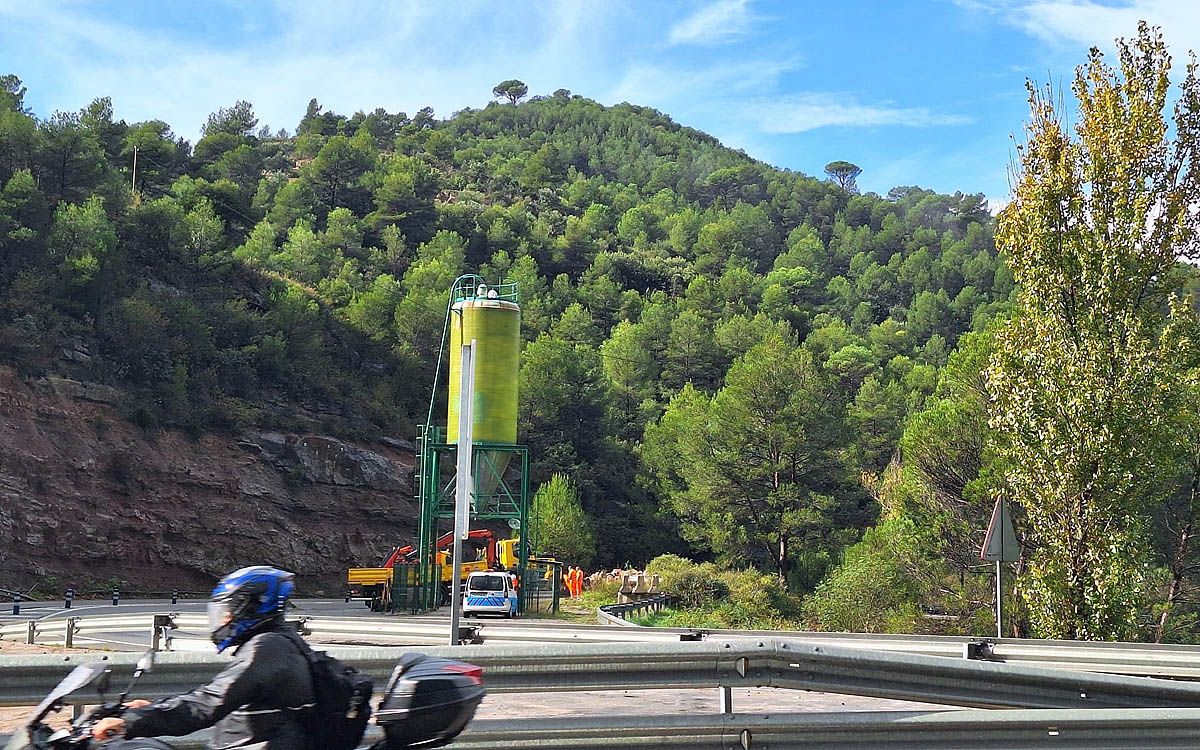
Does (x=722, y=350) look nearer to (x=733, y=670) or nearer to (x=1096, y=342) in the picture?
(x=1096, y=342)

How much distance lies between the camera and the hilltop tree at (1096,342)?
18.6m

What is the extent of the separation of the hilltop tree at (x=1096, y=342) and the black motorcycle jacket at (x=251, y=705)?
16.8 meters

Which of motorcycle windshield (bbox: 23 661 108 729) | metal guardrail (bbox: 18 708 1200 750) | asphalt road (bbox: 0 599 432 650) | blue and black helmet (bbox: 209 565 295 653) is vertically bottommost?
asphalt road (bbox: 0 599 432 650)

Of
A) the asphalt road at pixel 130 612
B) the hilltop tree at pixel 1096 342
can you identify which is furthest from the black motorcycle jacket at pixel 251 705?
the hilltop tree at pixel 1096 342

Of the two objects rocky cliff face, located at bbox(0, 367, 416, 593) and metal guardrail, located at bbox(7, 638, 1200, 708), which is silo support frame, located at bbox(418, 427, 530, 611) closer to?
rocky cliff face, located at bbox(0, 367, 416, 593)

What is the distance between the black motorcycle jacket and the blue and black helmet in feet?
0.39

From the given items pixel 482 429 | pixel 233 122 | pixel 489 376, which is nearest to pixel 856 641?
pixel 482 429

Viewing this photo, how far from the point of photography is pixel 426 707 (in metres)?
4.48

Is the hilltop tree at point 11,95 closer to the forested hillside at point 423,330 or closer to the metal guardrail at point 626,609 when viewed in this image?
the forested hillside at point 423,330

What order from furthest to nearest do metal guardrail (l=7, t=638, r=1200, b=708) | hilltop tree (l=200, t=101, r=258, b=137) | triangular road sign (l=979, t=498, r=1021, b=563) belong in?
hilltop tree (l=200, t=101, r=258, b=137)
triangular road sign (l=979, t=498, r=1021, b=563)
metal guardrail (l=7, t=638, r=1200, b=708)

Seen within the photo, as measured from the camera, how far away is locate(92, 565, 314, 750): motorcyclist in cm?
422

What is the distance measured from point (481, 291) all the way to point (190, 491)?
64.1 feet

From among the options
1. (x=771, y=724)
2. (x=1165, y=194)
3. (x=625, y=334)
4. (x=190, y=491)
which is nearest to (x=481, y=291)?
(x=190, y=491)

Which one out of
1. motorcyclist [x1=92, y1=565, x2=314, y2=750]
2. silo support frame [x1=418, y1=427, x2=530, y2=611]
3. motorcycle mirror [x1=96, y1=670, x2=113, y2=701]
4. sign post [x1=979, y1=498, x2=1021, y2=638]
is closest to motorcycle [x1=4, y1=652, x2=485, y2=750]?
motorcyclist [x1=92, y1=565, x2=314, y2=750]
